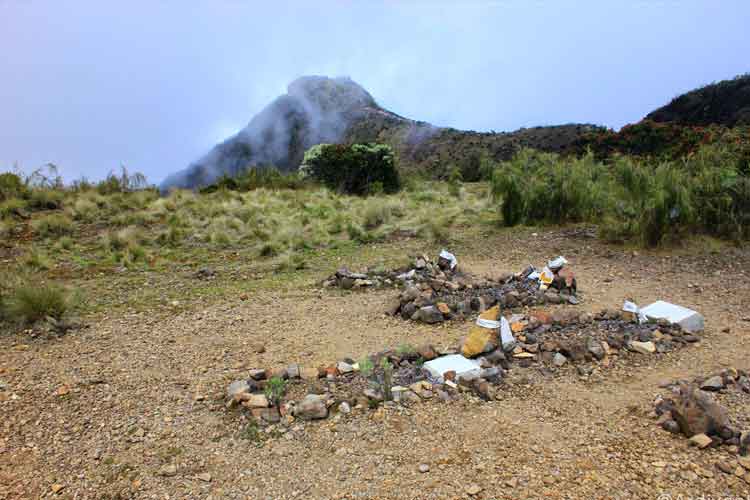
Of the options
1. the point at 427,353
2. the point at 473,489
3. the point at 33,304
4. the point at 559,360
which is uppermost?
the point at 33,304

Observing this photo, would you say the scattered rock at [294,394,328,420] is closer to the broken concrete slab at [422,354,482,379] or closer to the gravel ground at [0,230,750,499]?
the gravel ground at [0,230,750,499]

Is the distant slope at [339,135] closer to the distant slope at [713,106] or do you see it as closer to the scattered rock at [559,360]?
the distant slope at [713,106]

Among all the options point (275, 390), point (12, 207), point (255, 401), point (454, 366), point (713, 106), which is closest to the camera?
point (255, 401)

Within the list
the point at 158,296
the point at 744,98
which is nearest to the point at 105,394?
the point at 158,296

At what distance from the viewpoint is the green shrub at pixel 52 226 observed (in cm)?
855

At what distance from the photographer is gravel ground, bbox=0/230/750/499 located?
2.31 metres

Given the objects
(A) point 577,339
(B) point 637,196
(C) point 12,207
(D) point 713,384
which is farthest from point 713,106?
(C) point 12,207

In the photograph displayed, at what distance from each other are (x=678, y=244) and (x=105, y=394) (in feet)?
23.2

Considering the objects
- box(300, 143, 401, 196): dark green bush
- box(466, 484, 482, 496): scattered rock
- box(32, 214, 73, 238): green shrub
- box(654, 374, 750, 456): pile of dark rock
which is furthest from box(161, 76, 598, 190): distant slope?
box(466, 484, 482, 496): scattered rock

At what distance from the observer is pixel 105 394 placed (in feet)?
10.9

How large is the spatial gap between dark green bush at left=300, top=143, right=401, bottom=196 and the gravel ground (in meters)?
12.5

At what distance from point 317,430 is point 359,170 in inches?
572

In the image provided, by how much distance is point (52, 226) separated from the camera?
28.7 feet

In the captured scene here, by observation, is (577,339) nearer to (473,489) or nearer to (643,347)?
(643,347)
